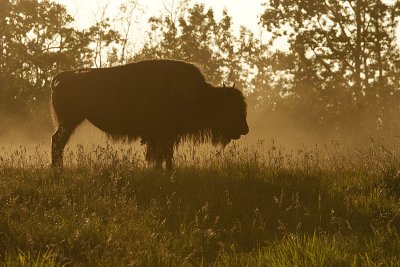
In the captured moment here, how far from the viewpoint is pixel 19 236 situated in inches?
215

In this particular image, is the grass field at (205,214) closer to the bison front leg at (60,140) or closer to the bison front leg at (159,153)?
the bison front leg at (159,153)

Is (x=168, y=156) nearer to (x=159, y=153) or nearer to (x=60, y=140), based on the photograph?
(x=159, y=153)

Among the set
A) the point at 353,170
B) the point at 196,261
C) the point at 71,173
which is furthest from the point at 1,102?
the point at 196,261

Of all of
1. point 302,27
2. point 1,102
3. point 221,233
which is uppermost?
point 302,27

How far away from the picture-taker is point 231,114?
10.7 metres

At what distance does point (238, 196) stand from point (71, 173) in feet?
9.25

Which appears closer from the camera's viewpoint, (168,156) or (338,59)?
(168,156)

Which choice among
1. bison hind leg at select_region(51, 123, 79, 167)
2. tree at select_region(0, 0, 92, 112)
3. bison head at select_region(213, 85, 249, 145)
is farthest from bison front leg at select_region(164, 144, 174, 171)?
tree at select_region(0, 0, 92, 112)

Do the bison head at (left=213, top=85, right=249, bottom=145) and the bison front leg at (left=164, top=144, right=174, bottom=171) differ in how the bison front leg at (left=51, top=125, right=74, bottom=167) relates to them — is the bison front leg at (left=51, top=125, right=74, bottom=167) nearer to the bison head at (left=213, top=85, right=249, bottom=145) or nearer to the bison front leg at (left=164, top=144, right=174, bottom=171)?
the bison front leg at (left=164, top=144, right=174, bottom=171)

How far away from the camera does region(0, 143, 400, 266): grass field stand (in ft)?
15.9

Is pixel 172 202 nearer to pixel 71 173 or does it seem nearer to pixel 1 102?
pixel 71 173

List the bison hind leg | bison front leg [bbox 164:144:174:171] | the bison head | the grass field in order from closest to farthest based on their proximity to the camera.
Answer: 1. the grass field
2. bison front leg [bbox 164:144:174:171]
3. the bison head
4. the bison hind leg

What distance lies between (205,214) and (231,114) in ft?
13.9

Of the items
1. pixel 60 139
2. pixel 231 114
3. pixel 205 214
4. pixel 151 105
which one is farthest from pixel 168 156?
pixel 205 214
